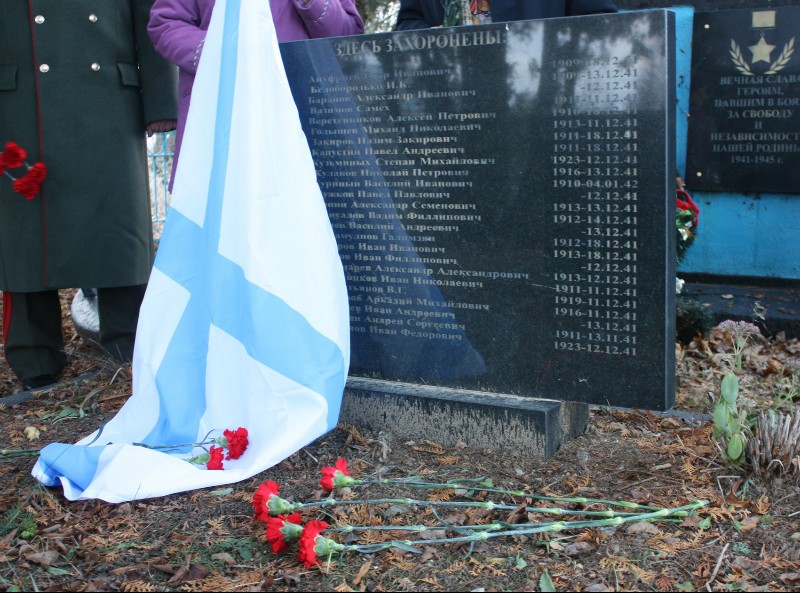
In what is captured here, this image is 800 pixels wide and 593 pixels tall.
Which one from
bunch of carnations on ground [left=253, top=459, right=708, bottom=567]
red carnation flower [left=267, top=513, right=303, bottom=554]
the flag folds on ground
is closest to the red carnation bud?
the flag folds on ground

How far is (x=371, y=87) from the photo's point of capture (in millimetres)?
3336

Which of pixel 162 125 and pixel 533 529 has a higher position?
pixel 162 125

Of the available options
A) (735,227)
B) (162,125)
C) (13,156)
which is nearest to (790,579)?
(162,125)

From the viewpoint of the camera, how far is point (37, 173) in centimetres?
395

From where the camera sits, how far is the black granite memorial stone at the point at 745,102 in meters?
4.99

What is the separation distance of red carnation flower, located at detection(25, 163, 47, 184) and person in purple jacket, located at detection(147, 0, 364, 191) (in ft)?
2.02

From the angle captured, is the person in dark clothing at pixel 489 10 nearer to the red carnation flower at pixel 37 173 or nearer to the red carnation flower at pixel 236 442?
the red carnation flower at pixel 37 173

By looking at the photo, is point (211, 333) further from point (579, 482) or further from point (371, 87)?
point (579, 482)

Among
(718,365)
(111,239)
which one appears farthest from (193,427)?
(718,365)

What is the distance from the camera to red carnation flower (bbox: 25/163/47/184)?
3.95 metres

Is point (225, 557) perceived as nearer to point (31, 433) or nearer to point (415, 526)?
point (415, 526)

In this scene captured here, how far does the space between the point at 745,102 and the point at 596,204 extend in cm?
260

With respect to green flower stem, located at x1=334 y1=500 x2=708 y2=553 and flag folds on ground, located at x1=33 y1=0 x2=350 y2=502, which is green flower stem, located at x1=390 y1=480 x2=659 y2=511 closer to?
green flower stem, located at x1=334 y1=500 x2=708 y2=553

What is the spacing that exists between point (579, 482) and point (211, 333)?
4.36ft
